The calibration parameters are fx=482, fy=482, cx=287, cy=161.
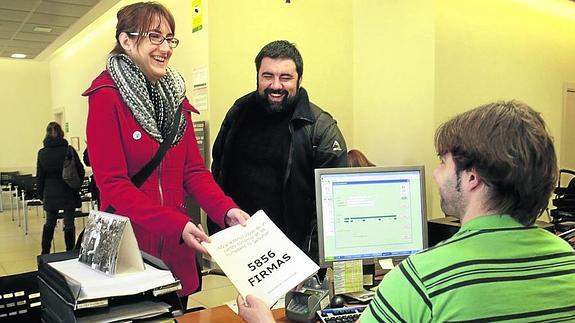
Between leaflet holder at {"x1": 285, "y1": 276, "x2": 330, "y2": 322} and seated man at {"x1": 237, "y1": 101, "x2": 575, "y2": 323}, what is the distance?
1.76 ft

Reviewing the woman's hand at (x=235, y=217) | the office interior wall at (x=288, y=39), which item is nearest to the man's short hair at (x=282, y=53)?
the woman's hand at (x=235, y=217)

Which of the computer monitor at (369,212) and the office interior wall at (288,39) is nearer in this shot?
the computer monitor at (369,212)

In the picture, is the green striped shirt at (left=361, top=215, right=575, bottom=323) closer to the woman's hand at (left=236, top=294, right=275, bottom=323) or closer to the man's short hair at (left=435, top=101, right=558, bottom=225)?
the man's short hair at (left=435, top=101, right=558, bottom=225)

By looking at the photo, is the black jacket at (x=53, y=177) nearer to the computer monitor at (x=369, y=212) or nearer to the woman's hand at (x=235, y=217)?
the woman's hand at (x=235, y=217)

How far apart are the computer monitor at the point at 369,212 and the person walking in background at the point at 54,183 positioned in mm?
4153

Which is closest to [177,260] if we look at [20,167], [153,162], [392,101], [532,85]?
[153,162]

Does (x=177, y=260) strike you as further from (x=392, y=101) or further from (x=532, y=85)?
(x=532, y=85)

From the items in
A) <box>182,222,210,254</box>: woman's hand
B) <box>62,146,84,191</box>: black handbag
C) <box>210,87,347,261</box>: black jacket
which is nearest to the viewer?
<box>182,222,210,254</box>: woman's hand

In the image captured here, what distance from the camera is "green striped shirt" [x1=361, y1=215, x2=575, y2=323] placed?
75 cm

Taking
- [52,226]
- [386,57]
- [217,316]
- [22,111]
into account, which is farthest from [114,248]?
[22,111]

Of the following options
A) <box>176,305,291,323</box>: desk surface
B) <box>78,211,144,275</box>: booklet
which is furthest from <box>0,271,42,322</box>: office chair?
<box>176,305,291,323</box>: desk surface

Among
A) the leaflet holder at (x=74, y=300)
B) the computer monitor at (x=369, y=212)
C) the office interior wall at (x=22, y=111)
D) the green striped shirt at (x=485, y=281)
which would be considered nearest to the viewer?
the green striped shirt at (x=485, y=281)

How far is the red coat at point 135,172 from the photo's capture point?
1320 millimetres

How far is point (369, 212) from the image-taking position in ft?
5.16
